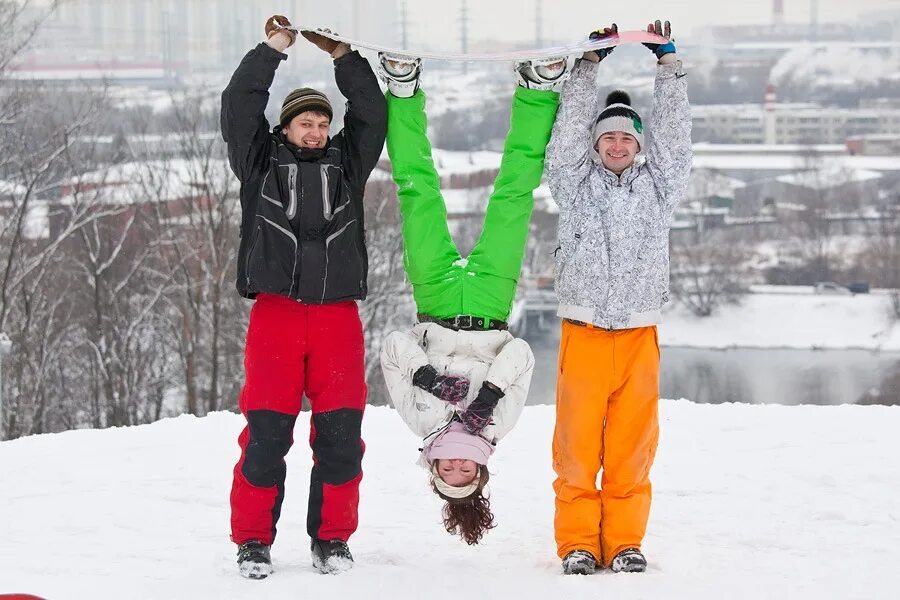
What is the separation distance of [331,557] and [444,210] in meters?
1.32

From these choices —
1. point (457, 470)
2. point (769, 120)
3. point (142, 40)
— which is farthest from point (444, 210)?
point (769, 120)

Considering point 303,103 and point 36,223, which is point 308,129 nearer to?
point 303,103

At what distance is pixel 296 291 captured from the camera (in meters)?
3.70

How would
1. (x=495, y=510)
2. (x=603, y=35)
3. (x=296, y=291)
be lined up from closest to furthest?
(x=296, y=291), (x=603, y=35), (x=495, y=510)

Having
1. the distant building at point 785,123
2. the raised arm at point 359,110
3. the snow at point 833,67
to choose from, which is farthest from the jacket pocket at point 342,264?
the snow at point 833,67

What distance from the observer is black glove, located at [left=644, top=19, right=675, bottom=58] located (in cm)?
397

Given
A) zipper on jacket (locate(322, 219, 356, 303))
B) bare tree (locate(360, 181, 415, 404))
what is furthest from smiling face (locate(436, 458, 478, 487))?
bare tree (locate(360, 181, 415, 404))

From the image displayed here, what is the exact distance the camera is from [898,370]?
46.3m

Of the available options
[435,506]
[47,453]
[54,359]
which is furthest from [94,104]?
[435,506]

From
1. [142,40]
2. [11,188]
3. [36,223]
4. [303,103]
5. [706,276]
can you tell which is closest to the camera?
[303,103]

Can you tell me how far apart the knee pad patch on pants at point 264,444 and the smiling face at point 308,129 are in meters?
0.95

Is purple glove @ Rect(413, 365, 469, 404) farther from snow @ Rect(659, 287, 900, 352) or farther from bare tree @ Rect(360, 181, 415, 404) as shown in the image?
snow @ Rect(659, 287, 900, 352)

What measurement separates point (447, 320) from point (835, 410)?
12.2 feet

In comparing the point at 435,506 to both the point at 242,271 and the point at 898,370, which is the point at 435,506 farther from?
the point at 898,370
